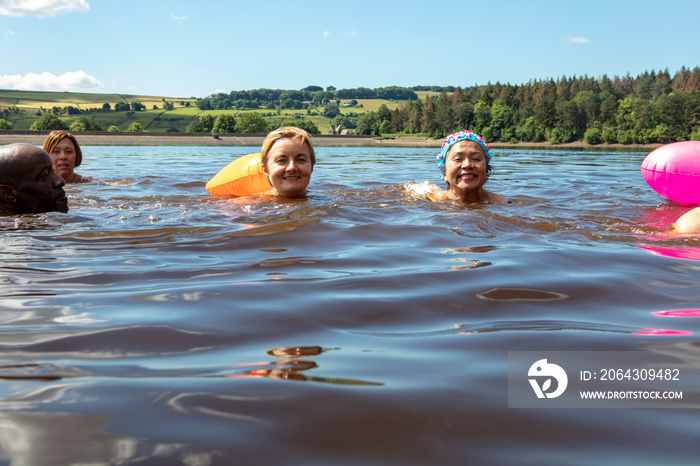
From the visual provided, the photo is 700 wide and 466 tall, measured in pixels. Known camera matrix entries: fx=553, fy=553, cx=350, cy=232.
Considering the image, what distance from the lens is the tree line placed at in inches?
4439

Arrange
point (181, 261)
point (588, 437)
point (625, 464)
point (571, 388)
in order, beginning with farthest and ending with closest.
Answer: point (181, 261) → point (571, 388) → point (588, 437) → point (625, 464)

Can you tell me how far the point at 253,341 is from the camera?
2.46 m

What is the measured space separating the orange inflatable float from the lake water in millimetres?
2844

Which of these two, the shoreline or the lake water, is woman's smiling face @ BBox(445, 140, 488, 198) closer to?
the lake water

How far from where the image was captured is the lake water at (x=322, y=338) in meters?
1.59

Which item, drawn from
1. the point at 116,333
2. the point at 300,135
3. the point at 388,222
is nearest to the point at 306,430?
the point at 116,333

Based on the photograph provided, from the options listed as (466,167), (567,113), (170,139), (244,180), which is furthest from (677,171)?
(567,113)

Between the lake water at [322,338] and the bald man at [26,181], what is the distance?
616 millimetres

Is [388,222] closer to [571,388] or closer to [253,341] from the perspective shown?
[253,341]

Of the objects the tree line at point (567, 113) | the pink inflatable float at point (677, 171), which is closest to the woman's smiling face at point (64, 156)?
the pink inflatable float at point (677, 171)

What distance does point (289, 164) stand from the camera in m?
7.15

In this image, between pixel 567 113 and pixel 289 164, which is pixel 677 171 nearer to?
pixel 289 164

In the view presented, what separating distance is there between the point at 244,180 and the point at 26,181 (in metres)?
3.00

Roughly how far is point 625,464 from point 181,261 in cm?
337
